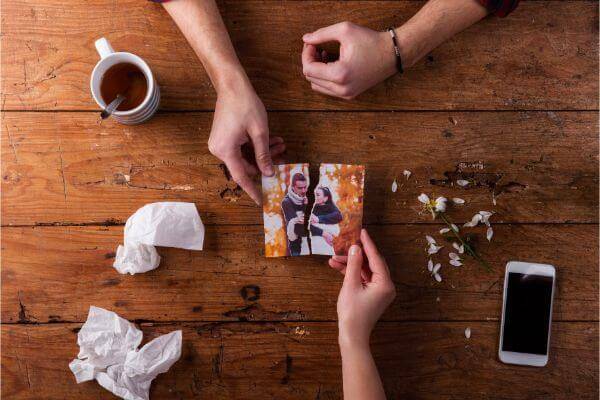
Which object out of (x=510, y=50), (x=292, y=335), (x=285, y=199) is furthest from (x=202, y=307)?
(x=510, y=50)

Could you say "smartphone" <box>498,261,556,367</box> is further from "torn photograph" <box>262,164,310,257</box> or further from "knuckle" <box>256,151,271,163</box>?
"knuckle" <box>256,151,271,163</box>

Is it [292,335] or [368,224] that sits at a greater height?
[368,224]

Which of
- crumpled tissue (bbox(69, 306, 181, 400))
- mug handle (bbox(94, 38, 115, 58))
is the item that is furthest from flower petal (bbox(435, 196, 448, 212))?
mug handle (bbox(94, 38, 115, 58))

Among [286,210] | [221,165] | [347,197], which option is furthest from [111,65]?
[347,197]

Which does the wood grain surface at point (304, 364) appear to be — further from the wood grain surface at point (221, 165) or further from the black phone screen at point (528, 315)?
the wood grain surface at point (221, 165)

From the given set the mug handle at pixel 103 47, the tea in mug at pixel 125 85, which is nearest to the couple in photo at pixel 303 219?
the tea in mug at pixel 125 85

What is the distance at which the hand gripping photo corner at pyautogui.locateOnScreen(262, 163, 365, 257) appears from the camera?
1.17 metres

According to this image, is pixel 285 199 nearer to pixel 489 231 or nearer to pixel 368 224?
pixel 368 224

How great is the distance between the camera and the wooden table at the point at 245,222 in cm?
120

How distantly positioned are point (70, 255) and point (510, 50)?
1.34m

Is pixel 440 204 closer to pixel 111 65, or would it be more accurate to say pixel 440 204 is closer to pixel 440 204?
pixel 440 204

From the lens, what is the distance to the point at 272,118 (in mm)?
1206

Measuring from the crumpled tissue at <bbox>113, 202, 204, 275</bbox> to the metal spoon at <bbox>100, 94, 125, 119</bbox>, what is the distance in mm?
254

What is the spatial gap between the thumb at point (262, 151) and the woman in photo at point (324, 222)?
151mm
